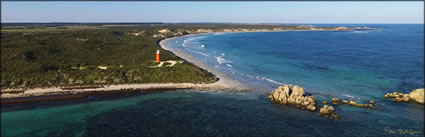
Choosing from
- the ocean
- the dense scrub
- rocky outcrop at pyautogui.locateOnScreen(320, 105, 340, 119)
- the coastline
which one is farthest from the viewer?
the dense scrub

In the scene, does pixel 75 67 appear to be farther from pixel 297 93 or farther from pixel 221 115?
pixel 297 93

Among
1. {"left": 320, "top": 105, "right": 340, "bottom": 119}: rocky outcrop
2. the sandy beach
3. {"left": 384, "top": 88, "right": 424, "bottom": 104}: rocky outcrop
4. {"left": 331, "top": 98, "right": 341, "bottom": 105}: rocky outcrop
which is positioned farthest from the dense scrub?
{"left": 384, "top": 88, "right": 424, "bottom": 104}: rocky outcrop

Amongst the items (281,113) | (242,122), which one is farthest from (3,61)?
(281,113)

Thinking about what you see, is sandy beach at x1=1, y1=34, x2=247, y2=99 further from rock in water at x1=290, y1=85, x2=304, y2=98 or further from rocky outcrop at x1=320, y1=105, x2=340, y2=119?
rocky outcrop at x1=320, y1=105, x2=340, y2=119

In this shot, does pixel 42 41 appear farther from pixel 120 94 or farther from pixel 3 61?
pixel 120 94

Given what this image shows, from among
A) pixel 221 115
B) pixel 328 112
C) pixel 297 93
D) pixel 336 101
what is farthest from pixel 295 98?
pixel 221 115
